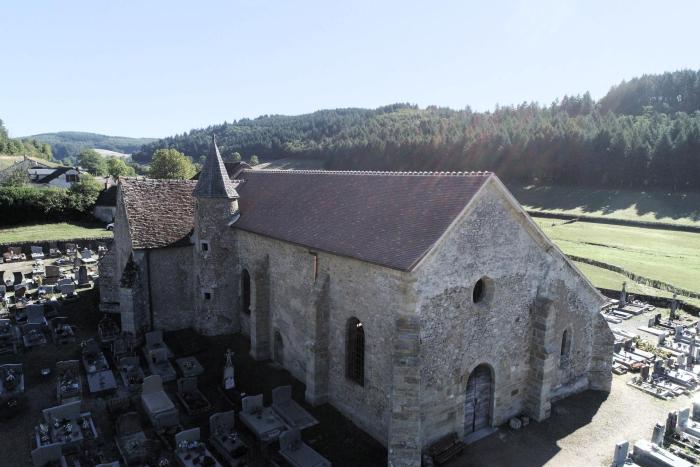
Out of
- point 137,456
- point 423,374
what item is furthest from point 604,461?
point 137,456

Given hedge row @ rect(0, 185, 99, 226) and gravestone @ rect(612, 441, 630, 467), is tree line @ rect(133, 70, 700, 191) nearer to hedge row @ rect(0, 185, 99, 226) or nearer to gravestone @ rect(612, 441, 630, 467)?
hedge row @ rect(0, 185, 99, 226)

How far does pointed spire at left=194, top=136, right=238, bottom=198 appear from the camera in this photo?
85.1 feet

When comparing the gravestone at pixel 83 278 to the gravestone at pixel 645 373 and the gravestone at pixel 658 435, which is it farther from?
the gravestone at pixel 645 373

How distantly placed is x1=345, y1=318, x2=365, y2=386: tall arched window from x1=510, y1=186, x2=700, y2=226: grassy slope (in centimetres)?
6300

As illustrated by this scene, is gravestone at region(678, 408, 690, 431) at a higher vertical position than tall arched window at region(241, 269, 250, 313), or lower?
lower

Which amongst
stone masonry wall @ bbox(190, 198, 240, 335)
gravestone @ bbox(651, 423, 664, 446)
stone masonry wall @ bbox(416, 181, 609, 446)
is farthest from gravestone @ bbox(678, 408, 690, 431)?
stone masonry wall @ bbox(190, 198, 240, 335)

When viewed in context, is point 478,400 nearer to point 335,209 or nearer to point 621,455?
point 621,455

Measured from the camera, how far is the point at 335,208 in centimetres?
2094

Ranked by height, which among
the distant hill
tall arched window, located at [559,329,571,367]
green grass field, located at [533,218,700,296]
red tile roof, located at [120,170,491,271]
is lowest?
green grass field, located at [533,218,700,296]

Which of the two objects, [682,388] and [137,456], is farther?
[682,388]

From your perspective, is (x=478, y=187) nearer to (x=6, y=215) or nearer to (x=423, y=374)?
(x=423, y=374)

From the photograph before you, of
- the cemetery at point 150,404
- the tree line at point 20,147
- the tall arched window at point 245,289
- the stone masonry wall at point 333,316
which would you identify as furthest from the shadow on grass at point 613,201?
the tree line at point 20,147

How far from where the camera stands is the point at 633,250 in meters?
51.2

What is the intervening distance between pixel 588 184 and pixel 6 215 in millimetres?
91921
